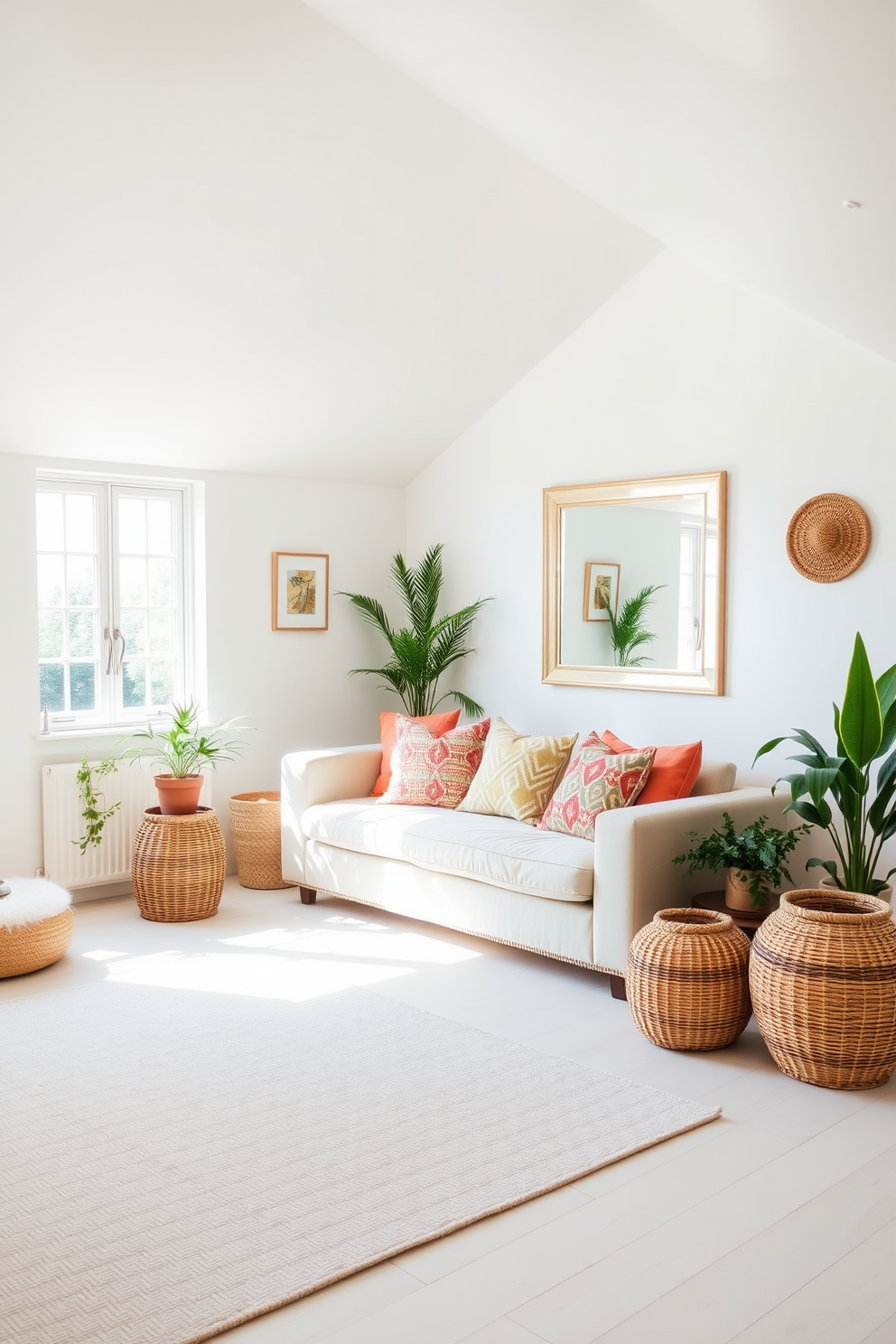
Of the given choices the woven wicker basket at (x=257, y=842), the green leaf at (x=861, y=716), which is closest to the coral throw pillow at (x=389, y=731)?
the woven wicker basket at (x=257, y=842)

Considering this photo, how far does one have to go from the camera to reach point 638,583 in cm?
533

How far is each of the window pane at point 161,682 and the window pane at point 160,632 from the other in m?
0.06

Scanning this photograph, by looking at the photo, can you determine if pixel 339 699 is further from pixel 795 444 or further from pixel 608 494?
pixel 795 444

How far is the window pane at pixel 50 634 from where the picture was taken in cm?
534

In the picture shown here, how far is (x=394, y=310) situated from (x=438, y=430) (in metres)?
1.10

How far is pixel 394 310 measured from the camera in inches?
200

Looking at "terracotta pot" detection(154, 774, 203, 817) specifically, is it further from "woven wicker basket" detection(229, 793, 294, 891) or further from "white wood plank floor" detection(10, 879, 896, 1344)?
"white wood plank floor" detection(10, 879, 896, 1344)

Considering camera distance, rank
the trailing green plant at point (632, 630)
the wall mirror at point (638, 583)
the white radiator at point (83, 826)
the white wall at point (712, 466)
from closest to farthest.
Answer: the white wall at point (712, 466) → the wall mirror at point (638, 583) → the white radiator at point (83, 826) → the trailing green plant at point (632, 630)

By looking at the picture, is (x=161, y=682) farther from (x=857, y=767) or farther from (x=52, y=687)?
(x=857, y=767)

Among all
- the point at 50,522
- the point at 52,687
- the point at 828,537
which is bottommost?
the point at 52,687

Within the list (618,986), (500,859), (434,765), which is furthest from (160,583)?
(618,986)

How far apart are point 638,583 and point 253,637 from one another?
1997 mm

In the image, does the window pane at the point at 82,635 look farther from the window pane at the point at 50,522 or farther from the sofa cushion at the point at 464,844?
the sofa cushion at the point at 464,844

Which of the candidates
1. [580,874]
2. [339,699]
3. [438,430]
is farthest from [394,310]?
[580,874]
